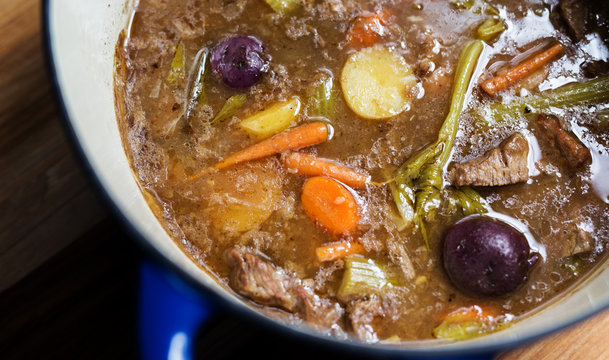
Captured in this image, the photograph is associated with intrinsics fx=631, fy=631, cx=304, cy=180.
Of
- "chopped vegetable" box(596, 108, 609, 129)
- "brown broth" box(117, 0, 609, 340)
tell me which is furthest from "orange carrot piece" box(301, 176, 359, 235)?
"chopped vegetable" box(596, 108, 609, 129)

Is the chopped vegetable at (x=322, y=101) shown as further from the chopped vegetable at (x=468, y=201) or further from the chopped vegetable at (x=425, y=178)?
the chopped vegetable at (x=468, y=201)

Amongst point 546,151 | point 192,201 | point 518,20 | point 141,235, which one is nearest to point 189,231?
point 192,201

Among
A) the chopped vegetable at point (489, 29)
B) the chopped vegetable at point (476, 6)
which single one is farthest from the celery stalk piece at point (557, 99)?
the chopped vegetable at point (476, 6)

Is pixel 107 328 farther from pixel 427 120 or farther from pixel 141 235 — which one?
pixel 427 120

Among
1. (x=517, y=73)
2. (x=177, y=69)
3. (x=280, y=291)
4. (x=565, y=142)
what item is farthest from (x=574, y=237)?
(x=177, y=69)

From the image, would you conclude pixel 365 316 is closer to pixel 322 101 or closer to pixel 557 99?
pixel 322 101

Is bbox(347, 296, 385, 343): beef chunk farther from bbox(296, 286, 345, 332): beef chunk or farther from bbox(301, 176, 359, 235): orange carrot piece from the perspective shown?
bbox(301, 176, 359, 235): orange carrot piece
